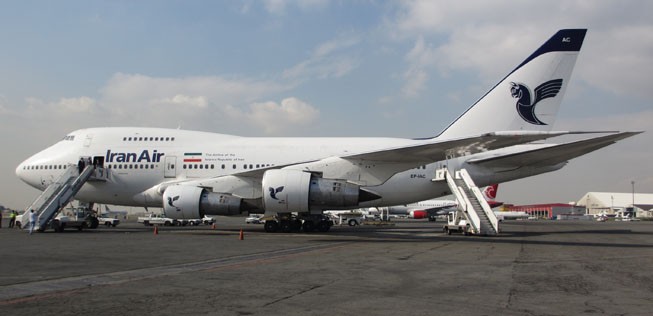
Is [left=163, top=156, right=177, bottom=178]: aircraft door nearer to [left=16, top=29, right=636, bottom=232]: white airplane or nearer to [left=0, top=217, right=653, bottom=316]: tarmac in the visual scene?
[left=16, top=29, right=636, bottom=232]: white airplane

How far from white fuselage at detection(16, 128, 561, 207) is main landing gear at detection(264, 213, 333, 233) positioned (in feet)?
8.86

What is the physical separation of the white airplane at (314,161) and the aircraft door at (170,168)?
6 cm

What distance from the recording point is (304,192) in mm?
18938

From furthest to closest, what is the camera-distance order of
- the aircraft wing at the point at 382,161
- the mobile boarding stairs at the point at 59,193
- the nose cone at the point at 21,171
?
the nose cone at the point at 21,171, the mobile boarding stairs at the point at 59,193, the aircraft wing at the point at 382,161

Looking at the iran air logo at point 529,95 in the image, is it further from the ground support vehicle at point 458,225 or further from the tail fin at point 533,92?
the ground support vehicle at point 458,225

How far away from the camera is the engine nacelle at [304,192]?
19000mm

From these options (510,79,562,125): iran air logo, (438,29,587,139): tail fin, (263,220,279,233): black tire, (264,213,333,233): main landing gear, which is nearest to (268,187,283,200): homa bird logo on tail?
(264,213,333,233): main landing gear

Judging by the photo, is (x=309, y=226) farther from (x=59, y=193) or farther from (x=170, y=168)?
(x=59, y=193)

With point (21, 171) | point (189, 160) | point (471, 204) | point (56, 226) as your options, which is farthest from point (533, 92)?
point (21, 171)

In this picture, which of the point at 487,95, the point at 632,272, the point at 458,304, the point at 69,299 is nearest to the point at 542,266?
the point at 632,272

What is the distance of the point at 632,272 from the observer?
1034cm

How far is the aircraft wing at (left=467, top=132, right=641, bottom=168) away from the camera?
18416 mm

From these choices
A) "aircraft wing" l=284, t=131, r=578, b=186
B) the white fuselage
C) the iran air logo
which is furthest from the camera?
the white fuselage

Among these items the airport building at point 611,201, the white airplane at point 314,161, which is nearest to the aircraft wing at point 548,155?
the white airplane at point 314,161
